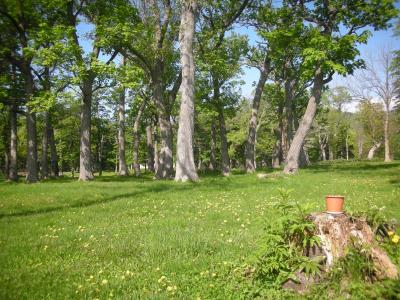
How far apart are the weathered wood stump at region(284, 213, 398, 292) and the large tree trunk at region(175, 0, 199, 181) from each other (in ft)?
52.4

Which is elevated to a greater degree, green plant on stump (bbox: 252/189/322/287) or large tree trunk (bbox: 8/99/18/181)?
large tree trunk (bbox: 8/99/18/181)

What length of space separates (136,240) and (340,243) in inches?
174

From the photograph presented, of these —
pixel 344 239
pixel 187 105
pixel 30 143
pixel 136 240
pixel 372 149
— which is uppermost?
pixel 187 105

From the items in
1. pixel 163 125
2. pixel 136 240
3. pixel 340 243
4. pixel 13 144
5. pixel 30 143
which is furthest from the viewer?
pixel 13 144

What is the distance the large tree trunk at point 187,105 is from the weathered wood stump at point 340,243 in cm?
1597

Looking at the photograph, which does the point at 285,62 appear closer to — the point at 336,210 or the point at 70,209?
the point at 70,209

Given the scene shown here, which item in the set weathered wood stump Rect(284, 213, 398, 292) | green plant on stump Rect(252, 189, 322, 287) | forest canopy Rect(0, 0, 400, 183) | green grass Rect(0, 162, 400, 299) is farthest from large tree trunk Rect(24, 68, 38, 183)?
weathered wood stump Rect(284, 213, 398, 292)

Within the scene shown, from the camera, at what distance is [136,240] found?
773 centimetres

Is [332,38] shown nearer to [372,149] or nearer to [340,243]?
[340,243]

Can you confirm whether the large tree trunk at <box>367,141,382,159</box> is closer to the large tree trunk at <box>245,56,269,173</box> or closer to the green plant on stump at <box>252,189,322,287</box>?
the large tree trunk at <box>245,56,269,173</box>

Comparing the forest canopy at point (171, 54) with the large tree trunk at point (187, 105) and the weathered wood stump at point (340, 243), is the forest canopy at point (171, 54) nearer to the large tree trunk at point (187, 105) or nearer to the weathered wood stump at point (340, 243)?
the large tree trunk at point (187, 105)

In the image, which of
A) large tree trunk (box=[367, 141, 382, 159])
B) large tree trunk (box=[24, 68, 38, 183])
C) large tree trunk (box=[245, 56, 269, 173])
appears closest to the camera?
large tree trunk (box=[24, 68, 38, 183])

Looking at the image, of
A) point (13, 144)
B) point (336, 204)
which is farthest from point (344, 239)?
point (13, 144)

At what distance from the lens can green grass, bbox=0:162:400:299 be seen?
536cm
